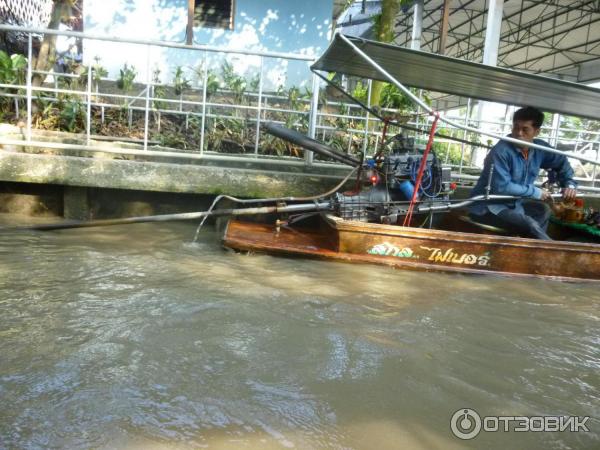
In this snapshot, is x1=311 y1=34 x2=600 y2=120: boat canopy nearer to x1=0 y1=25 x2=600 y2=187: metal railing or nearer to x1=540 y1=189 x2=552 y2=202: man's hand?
x1=0 y1=25 x2=600 y2=187: metal railing

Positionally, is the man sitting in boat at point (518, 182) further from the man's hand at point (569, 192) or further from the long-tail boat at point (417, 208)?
the long-tail boat at point (417, 208)

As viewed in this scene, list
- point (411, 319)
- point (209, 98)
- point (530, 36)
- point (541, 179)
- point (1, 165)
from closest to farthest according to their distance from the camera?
point (411, 319) < point (1, 165) < point (541, 179) < point (209, 98) < point (530, 36)

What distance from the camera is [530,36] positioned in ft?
50.8

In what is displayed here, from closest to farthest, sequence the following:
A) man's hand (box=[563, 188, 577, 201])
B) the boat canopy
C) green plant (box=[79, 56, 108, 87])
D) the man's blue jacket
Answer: the boat canopy < the man's blue jacket < man's hand (box=[563, 188, 577, 201]) < green plant (box=[79, 56, 108, 87])

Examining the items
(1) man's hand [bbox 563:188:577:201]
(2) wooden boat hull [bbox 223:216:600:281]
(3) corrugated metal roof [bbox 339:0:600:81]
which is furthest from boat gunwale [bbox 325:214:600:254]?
(3) corrugated metal roof [bbox 339:0:600:81]

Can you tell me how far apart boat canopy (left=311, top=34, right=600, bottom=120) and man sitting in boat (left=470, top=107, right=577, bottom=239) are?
266 mm

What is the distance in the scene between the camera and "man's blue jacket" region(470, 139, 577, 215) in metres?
4.28

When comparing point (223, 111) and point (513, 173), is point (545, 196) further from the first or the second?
point (223, 111)

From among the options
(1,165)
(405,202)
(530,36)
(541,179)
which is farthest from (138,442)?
(530,36)

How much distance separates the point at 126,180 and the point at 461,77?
3493mm

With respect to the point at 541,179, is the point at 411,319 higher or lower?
lower

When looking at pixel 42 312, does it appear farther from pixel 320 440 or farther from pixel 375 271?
pixel 375 271

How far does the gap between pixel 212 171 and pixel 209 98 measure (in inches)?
120

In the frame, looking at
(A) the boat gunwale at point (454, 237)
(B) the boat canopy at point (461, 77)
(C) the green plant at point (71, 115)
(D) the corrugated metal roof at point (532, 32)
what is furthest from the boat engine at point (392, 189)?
(D) the corrugated metal roof at point (532, 32)
